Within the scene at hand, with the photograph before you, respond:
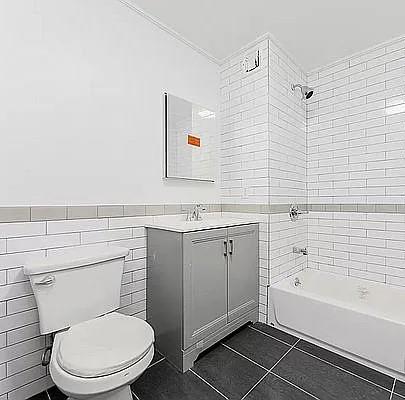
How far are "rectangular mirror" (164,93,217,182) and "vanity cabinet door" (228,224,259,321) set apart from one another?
2.13 feet

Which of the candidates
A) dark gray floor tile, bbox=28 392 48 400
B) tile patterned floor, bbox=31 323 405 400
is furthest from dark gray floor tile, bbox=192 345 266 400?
dark gray floor tile, bbox=28 392 48 400

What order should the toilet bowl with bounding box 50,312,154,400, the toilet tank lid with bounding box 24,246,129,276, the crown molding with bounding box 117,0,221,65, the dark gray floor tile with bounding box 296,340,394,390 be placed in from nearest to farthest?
1. the toilet bowl with bounding box 50,312,154,400
2. the toilet tank lid with bounding box 24,246,129,276
3. the dark gray floor tile with bounding box 296,340,394,390
4. the crown molding with bounding box 117,0,221,65

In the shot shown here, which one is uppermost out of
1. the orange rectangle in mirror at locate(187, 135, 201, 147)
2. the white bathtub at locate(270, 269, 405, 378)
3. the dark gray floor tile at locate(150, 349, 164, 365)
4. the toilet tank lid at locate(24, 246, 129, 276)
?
the orange rectangle in mirror at locate(187, 135, 201, 147)

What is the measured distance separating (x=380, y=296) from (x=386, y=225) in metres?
0.64

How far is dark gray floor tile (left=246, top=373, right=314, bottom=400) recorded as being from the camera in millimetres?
1451

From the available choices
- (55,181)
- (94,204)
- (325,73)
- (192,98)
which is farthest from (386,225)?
(55,181)

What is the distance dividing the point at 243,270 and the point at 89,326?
123 cm

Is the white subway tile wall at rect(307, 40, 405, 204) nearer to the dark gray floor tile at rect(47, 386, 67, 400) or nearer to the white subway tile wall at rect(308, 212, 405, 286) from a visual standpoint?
the white subway tile wall at rect(308, 212, 405, 286)

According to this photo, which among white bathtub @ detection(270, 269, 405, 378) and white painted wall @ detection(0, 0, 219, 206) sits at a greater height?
white painted wall @ detection(0, 0, 219, 206)

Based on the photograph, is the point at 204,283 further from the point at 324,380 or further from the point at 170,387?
the point at 324,380

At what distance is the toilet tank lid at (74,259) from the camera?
4.34 ft

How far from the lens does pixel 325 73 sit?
2730mm

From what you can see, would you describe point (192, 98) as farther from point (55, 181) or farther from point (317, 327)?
point (317, 327)

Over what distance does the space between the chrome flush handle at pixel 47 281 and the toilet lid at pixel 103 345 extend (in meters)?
0.27
